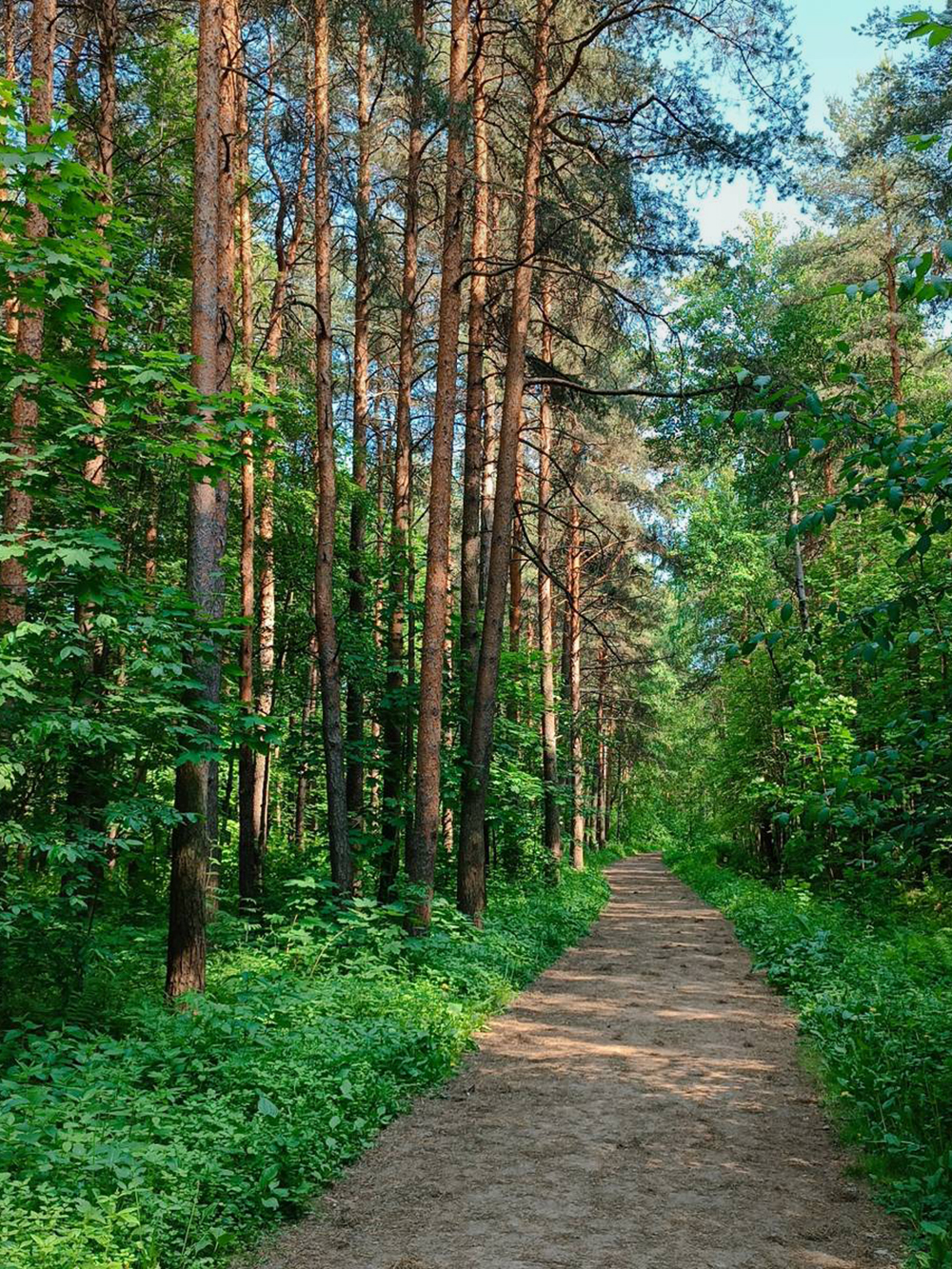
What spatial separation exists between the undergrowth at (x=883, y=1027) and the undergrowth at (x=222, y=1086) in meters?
2.99

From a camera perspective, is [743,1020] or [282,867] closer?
[743,1020]

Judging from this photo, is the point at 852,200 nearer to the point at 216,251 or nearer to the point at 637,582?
the point at 637,582

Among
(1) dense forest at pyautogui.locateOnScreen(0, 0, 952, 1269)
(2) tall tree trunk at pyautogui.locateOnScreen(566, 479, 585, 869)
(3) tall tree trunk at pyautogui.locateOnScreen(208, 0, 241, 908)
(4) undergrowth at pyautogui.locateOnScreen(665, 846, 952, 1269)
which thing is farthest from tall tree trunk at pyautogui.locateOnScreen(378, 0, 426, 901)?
(2) tall tree trunk at pyautogui.locateOnScreen(566, 479, 585, 869)

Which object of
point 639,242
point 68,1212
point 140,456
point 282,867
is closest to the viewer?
point 68,1212

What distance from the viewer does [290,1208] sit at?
4.57 meters

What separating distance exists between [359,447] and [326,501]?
3.52 meters

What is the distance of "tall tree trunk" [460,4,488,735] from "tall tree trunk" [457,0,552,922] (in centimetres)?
77

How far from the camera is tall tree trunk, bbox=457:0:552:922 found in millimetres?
11805

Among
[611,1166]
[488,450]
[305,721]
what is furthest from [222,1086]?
[305,721]

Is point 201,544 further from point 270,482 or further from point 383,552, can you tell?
point 383,552

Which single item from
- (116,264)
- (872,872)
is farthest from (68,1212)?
(116,264)

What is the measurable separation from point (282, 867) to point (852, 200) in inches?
697

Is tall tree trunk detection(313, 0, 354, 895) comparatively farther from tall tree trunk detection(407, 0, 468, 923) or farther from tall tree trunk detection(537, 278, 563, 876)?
tall tree trunk detection(537, 278, 563, 876)

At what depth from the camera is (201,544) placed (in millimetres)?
7629
